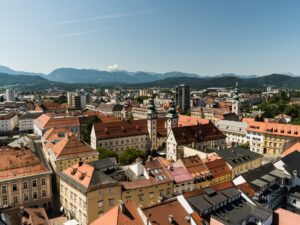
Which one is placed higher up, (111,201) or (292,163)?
(292,163)

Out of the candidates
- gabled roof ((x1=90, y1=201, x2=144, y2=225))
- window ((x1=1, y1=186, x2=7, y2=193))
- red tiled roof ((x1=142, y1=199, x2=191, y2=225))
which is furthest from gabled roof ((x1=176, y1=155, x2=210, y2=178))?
window ((x1=1, y1=186, x2=7, y2=193))

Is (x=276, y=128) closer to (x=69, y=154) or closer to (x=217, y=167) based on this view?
(x=217, y=167)

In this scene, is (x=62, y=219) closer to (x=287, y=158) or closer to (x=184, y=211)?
(x=184, y=211)

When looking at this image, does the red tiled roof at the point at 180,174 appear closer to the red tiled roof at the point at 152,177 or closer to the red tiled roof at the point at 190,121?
the red tiled roof at the point at 152,177

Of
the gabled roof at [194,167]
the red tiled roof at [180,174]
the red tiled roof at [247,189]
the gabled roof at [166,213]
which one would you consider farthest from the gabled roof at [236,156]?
the gabled roof at [166,213]

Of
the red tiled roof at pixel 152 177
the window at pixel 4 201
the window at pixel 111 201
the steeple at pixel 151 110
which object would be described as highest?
the steeple at pixel 151 110

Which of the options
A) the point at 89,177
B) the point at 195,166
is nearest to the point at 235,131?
the point at 195,166
